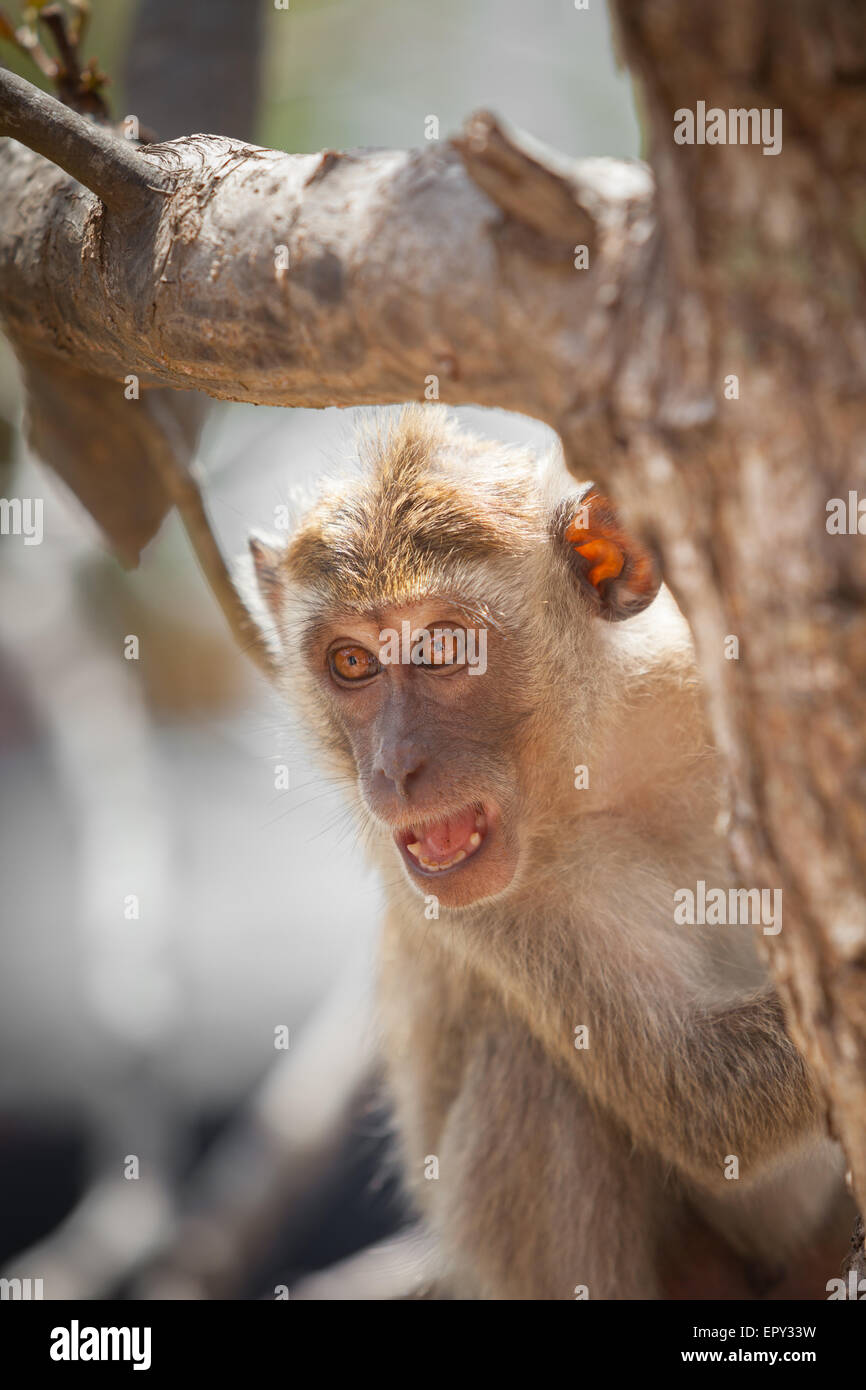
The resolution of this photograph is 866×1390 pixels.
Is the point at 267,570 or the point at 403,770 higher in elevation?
the point at 267,570

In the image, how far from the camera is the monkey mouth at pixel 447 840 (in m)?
3.49

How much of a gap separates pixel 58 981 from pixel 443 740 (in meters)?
5.21

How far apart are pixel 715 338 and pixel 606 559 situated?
2.11m

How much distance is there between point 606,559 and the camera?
143 inches

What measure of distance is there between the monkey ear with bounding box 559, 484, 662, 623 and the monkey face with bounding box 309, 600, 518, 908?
1.23 ft

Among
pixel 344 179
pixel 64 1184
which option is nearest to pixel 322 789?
pixel 344 179

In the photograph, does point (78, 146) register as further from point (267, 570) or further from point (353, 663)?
point (267, 570)

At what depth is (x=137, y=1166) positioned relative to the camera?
6215 mm

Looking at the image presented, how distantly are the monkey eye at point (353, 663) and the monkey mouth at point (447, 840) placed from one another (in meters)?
0.63

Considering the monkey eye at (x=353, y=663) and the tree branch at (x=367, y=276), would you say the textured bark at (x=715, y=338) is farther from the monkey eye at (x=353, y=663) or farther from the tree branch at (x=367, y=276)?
the monkey eye at (x=353, y=663)

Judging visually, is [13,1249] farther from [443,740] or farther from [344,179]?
[344,179]

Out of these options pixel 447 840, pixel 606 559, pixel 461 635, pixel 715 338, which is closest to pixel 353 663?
pixel 461 635

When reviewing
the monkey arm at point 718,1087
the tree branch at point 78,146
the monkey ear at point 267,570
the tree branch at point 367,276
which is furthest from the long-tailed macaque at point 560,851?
the tree branch at point 78,146

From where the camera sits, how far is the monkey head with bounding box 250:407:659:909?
3469 millimetres
